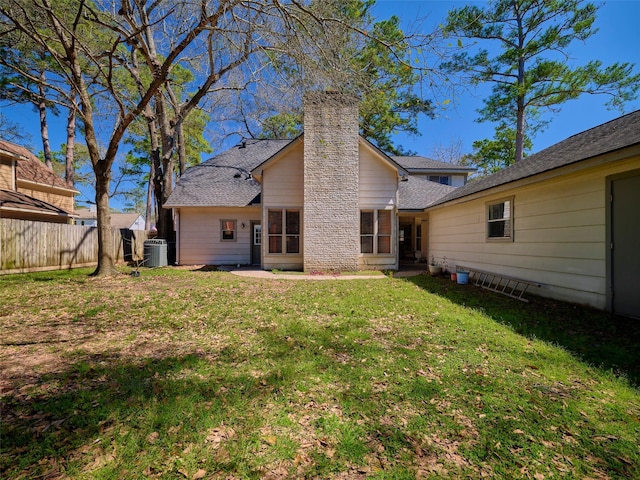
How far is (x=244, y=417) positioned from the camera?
2.42 meters

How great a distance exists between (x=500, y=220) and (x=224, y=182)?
12.2m

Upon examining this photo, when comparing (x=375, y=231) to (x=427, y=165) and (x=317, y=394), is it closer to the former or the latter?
(x=317, y=394)

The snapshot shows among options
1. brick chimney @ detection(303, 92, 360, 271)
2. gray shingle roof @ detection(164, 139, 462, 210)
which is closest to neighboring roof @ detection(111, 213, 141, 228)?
gray shingle roof @ detection(164, 139, 462, 210)

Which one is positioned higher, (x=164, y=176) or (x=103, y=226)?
(x=164, y=176)

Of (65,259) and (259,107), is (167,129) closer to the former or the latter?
(65,259)

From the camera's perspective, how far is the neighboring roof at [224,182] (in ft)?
42.9

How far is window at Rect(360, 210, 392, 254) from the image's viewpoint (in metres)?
11.5

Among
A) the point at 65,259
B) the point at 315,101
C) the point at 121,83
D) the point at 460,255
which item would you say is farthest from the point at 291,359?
the point at 121,83

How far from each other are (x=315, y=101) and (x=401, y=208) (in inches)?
297

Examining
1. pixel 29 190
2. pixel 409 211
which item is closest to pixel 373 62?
pixel 409 211

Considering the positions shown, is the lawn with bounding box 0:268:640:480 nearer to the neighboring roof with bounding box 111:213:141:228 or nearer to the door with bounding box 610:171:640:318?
the door with bounding box 610:171:640:318

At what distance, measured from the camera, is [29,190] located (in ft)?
53.0

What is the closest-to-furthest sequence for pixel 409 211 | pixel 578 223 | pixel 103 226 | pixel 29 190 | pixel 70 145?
1. pixel 578 223
2. pixel 103 226
3. pixel 409 211
4. pixel 29 190
5. pixel 70 145

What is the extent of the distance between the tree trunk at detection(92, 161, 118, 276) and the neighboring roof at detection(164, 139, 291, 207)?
363 centimetres
